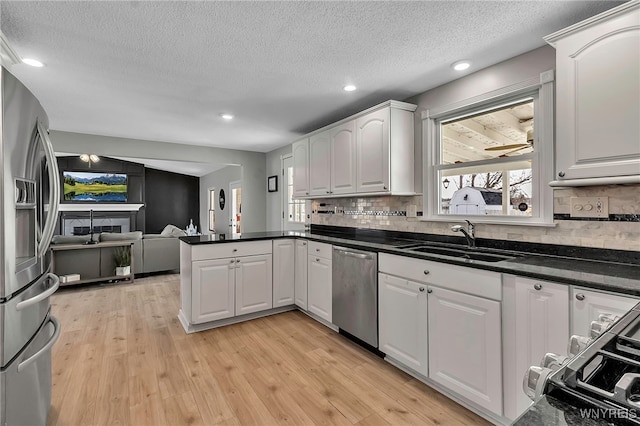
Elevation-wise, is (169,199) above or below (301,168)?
below

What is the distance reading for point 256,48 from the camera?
7.00 feet

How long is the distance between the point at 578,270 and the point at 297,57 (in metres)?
2.20

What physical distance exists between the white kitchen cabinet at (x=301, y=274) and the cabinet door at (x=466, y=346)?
5.24ft

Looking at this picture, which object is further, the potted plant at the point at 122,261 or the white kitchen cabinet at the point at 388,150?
the potted plant at the point at 122,261

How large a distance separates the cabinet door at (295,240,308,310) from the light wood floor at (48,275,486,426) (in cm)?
22

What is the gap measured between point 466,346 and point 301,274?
6.33 ft

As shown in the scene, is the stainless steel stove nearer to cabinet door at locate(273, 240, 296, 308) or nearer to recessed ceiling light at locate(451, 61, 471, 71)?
recessed ceiling light at locate(451, 61, 471, 71)

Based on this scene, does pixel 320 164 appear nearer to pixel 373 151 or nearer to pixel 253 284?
pixel 373 151

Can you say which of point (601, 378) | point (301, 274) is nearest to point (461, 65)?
point (601, 378)

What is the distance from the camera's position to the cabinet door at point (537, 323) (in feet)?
4.72

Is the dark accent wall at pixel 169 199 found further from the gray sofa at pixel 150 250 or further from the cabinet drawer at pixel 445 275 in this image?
the cabinet drawer at pixel 445 275

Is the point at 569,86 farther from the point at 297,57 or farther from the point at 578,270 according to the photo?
the point at 297,57

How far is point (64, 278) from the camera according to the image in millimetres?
4312

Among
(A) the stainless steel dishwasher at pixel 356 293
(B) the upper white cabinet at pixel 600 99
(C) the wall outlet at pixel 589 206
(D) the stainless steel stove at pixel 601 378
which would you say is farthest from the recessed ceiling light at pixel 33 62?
(C) the wall outlet at pixel 589 206
